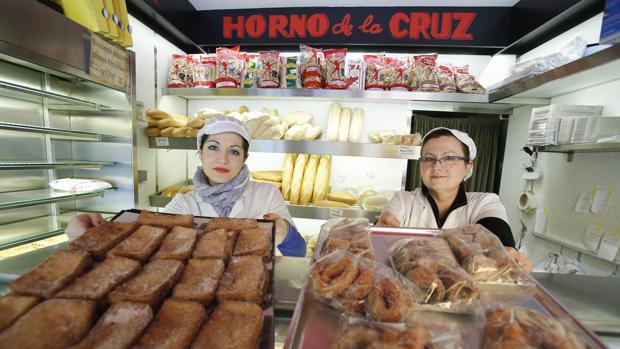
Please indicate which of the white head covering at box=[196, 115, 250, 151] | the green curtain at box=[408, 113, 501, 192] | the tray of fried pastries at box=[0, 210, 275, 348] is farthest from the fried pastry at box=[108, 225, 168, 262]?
the green curtain at box=[408, 113, 501, 192]

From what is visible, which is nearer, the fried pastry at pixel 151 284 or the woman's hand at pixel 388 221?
the fried pastry at pixel 151 284

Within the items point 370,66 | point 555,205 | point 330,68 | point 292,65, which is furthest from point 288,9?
point 555,205

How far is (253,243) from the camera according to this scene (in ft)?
2.77

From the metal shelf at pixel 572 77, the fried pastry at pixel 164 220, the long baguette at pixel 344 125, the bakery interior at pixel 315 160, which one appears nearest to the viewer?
the bakery interior at pixel 315 160

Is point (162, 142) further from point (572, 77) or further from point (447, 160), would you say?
point (572, 77)

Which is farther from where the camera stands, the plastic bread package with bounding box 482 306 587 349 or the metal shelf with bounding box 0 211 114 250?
the metal shelf with bounding box 0 211 114 250

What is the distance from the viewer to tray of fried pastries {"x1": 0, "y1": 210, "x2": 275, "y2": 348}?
1.65 ft

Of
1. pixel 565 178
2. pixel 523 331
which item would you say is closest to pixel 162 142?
pixel 523 331

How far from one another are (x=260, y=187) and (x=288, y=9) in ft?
6.49

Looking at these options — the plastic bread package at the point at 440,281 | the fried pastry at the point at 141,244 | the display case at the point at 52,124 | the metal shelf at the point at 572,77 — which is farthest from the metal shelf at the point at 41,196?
the metal shelf at the point at 572,77

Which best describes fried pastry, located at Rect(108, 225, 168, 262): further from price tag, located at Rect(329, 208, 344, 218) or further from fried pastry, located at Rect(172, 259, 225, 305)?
price tag, located at Rect(329, 208, 344, 218)

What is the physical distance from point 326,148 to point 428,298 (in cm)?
178

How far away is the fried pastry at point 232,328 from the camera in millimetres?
503

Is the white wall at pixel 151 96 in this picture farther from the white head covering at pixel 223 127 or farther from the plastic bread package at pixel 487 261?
the plastic bread package at pixel 487 261
